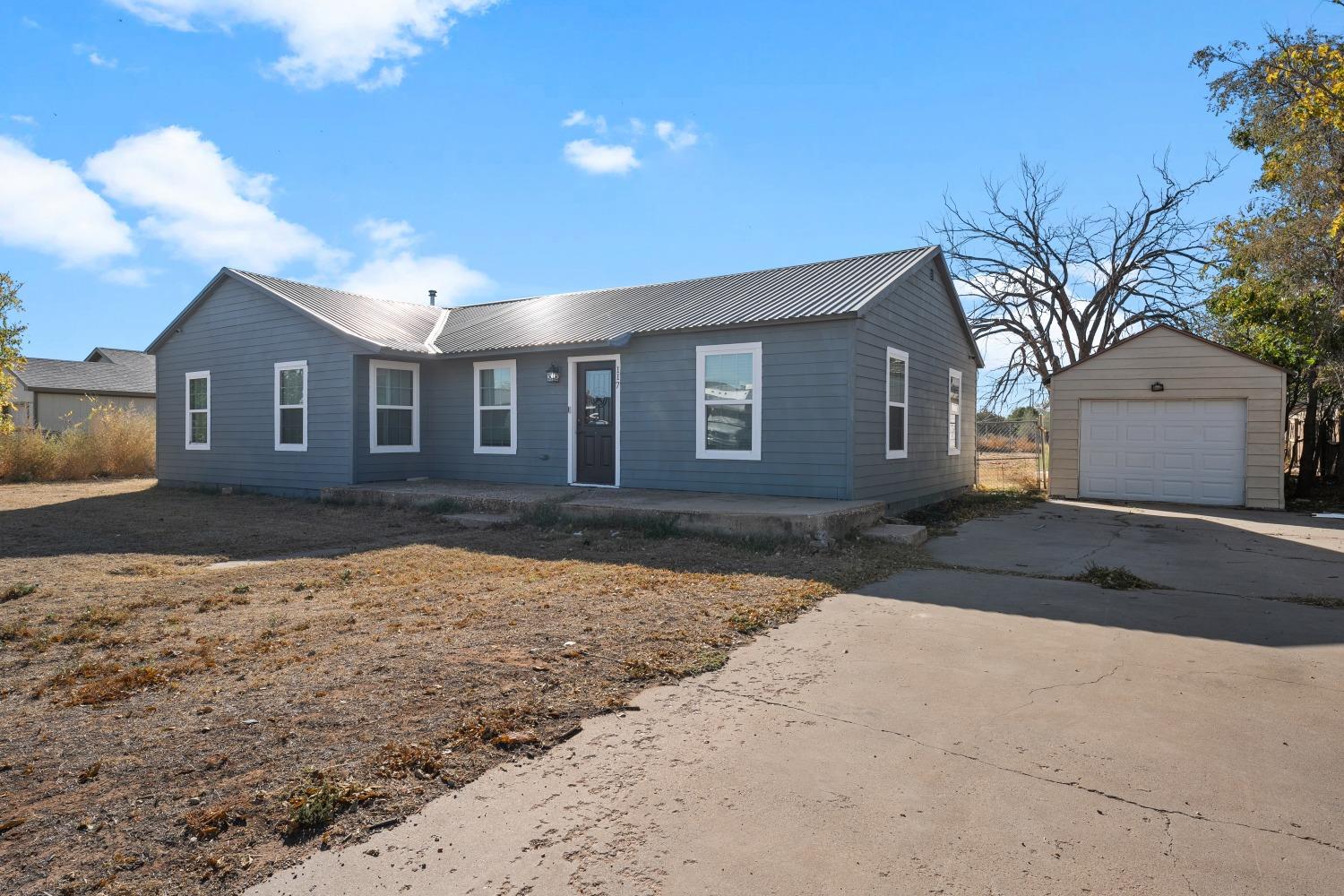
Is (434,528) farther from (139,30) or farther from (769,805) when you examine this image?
(769,805)

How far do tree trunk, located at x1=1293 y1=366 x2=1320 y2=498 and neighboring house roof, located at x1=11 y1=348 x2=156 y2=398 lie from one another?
1378 inches

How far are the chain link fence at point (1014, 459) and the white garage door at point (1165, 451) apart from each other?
3.10ft

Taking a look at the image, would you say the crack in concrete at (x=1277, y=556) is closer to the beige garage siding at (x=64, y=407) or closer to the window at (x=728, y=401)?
the window at (x=728, y=401)

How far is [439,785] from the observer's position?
2.76m

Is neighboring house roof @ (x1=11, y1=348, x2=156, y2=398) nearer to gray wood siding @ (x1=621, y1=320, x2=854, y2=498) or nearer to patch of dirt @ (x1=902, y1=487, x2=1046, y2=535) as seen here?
gray wood siding @ (x1=621, y1=320, x2=854, y2=498)

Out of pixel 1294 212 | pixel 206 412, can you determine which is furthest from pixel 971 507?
pixel 206 412

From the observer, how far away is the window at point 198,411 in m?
14.8

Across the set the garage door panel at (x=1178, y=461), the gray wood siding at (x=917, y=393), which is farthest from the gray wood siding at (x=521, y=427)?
the garage door panel at (x=1178, y=461)

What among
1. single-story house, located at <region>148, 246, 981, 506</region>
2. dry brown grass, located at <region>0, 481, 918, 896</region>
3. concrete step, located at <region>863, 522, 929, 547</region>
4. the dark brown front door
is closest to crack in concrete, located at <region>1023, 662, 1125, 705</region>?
dry brown grass, located at <region>0, 481, 918, 896</region>

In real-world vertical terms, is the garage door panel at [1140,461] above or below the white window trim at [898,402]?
below

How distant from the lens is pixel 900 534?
856cm

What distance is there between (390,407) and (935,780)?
1184 cm

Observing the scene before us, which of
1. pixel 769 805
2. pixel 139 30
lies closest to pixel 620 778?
pixel 769 805

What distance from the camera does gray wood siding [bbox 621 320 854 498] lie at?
9.69 metres
